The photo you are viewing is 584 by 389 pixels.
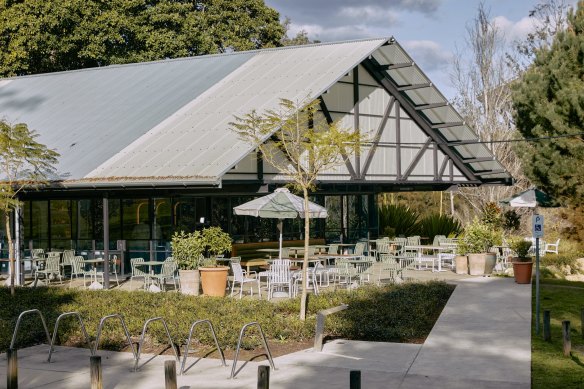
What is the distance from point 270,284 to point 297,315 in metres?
3.29

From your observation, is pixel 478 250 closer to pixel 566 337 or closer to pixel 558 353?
pixel 558 353

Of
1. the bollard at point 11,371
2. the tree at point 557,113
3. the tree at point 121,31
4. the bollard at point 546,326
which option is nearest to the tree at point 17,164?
the bollard at point 11,371

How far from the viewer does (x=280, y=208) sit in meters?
20.7

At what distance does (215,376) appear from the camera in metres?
11.6

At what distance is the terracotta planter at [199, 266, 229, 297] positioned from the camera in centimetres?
1981

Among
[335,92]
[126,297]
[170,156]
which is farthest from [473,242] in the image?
[126,297]

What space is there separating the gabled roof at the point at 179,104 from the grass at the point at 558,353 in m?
7.71

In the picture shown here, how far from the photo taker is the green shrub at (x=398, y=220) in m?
34.0

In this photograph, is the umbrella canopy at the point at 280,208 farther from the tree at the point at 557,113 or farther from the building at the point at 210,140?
the tree at the point at 557,113

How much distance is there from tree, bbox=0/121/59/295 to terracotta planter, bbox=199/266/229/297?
14.1ft

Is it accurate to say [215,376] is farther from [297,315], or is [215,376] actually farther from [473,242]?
[473,242]

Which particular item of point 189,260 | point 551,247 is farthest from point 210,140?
point 551,247

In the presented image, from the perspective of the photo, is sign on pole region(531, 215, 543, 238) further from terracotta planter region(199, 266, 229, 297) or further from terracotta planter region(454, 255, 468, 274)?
terracotta planter region(454, 255, 468, 274)

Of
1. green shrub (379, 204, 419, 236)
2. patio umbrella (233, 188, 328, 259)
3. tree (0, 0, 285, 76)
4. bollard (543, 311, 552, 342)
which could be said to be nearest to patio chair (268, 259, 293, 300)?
patio umbrella (233, 188, 328, 259)
